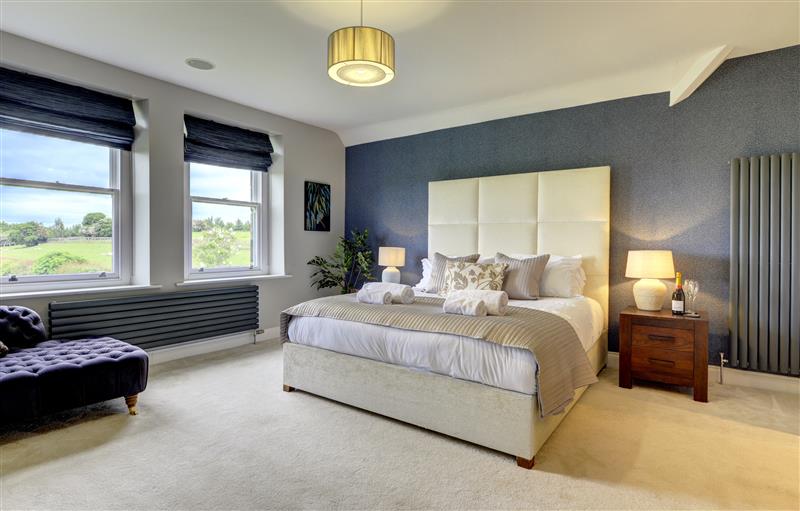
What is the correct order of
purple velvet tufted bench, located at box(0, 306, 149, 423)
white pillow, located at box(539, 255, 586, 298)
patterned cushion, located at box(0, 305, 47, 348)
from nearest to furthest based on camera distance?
1. purple velvet tufted bench, located at box(0, 306, 149, 423)
2. patterned cushion, located at box(0, 305, 47, 348)
3. white pillow, located at box(539, 255, 586, 298)

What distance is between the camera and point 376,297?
9.94 ft

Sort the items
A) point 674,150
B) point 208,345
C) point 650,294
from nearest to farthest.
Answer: point 650,294
point 674,150
point 208,345

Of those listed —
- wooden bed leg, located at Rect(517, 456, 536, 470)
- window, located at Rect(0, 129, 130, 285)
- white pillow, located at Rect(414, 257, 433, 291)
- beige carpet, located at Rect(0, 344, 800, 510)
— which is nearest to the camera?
beige carpet, located at Rect(0, 344, 800, 510)

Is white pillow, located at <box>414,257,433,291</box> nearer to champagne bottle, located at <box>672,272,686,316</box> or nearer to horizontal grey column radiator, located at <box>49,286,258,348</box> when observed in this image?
horizontal grey column radiator, located at <box>49,286,258,348</box>

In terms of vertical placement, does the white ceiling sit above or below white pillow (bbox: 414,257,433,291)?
above

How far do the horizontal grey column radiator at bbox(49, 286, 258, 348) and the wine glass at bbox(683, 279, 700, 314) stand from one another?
4.25 metres

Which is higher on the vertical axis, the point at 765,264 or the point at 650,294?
the point at 765,264

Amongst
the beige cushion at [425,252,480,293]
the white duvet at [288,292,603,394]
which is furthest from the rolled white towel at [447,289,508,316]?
the beige cushion at [425,252,480,293]

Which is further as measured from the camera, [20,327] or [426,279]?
[426,279]

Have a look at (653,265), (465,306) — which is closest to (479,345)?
(465,306)

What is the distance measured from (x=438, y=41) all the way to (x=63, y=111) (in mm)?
3077

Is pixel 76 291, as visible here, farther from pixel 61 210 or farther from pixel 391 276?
pixel 391 276

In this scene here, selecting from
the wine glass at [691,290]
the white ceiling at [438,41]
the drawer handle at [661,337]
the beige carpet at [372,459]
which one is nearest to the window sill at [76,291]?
the beige carpet at [372,459]

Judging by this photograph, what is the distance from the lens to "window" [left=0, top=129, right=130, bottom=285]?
3271mm
